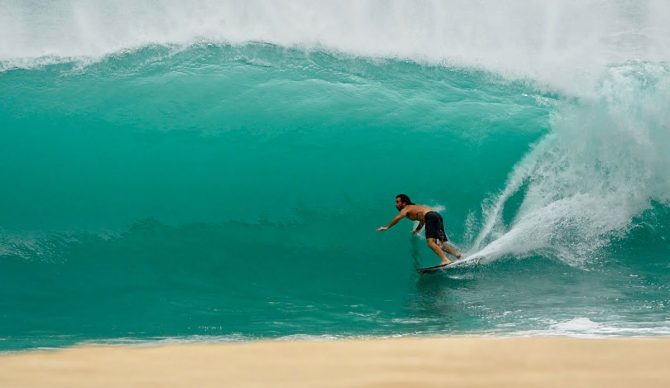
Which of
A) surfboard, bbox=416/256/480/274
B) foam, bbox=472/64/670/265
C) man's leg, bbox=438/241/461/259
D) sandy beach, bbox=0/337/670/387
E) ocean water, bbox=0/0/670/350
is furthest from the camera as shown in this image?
foam, bbox=472/64/670/265

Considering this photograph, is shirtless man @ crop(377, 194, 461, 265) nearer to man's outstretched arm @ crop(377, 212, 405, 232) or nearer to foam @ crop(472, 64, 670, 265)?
man's outstretched arm @ crop(377, 212, 405, 232)

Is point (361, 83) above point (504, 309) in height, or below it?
above

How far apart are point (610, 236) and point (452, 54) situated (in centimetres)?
366

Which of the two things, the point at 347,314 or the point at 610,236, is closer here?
the point at 347,314

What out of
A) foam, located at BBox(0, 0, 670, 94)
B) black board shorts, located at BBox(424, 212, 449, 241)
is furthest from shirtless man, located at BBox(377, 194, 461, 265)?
foam, located at BBox(0, 0, 670, 94)

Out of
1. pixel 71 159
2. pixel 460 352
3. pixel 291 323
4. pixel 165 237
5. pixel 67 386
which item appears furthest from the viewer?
pixel 71 159

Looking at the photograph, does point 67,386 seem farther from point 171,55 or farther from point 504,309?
point 171,55

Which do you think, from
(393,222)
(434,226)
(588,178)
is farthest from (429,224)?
(588,178)

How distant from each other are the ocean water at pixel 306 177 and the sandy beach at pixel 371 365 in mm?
1300

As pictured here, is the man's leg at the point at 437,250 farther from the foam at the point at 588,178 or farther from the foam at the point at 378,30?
the foam at the point at 378,30

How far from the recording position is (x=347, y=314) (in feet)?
19.5

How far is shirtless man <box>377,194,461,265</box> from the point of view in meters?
6.73

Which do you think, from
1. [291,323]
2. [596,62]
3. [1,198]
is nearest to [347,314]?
[291,323]

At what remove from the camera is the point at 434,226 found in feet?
22.2
